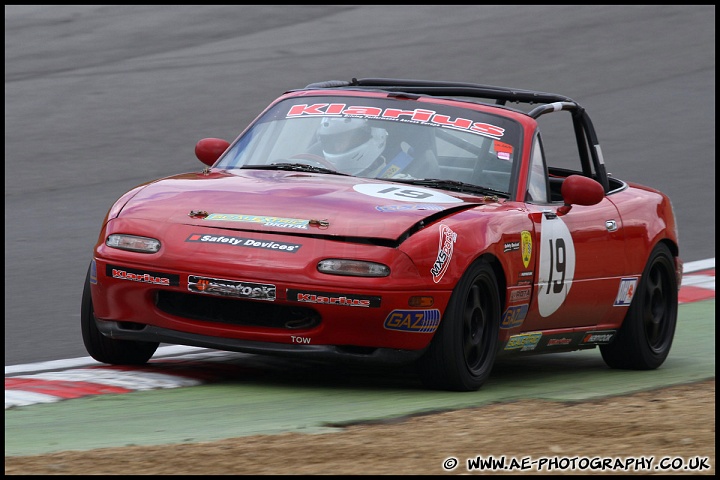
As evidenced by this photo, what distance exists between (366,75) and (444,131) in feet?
38.5

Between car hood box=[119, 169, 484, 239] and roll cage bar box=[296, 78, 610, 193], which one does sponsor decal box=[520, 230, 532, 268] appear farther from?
roll cage bar box=[296, 78, 610, 193]

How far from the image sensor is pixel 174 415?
20.0 ft

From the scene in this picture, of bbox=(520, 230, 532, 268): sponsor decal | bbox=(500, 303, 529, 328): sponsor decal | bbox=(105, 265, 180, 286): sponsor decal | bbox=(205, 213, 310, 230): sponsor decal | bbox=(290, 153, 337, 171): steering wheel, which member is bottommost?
bbox=(500, 303, 529, 328): sponsor decal

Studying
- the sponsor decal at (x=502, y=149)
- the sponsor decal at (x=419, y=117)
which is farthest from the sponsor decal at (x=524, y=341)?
the sponsor decal at (x=419, y=117)

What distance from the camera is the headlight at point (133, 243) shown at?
6.83 m

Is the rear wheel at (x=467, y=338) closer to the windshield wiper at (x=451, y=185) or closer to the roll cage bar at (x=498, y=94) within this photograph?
the windshield wiper at (x=451, y=185)

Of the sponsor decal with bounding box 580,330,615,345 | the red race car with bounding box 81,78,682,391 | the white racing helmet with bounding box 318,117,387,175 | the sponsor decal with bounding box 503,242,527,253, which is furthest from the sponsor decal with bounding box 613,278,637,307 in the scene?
the white racing helmet with bounding box 318,117,387,175

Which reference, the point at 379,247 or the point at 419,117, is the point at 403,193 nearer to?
the point at 379,247

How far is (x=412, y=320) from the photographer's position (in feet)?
21.9

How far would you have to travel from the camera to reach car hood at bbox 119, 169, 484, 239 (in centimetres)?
672

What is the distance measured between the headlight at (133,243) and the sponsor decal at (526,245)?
1.84 metres

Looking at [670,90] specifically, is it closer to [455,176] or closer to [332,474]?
[455,176]

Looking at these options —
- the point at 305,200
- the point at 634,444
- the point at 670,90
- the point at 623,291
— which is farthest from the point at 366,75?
the point at 634,444

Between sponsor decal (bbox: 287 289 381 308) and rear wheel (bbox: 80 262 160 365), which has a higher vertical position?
sponsor decal (bbox: 287 289 381 308)
